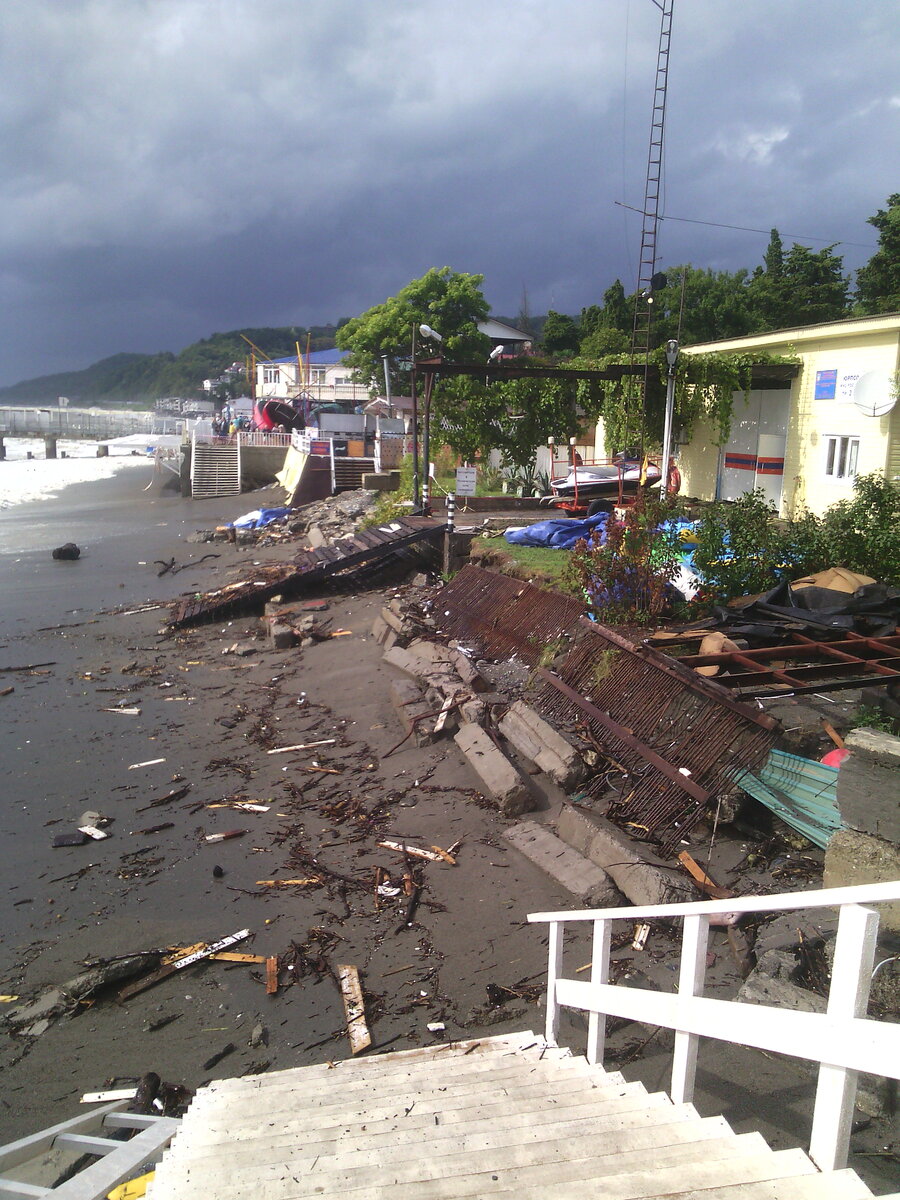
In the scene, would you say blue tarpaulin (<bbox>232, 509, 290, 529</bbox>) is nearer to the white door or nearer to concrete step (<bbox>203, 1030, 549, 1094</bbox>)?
the white door

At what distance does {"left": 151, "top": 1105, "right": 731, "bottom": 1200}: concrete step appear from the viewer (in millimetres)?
2369

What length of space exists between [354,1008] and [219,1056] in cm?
86

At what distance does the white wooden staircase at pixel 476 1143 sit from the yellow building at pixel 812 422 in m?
11.1

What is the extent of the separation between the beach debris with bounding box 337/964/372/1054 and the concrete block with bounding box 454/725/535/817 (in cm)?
237

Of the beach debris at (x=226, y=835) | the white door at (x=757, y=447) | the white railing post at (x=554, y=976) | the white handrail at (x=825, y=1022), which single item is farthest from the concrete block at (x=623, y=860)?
the white door at (x=757, y=447)

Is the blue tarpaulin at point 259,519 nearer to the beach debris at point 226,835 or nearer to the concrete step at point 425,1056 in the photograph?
the beach debris at point 226,835

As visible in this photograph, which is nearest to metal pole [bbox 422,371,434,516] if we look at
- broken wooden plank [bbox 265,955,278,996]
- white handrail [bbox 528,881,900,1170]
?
broken wooden plank [bbox 265,955,278,996]

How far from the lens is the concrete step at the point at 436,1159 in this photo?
2.37 meters

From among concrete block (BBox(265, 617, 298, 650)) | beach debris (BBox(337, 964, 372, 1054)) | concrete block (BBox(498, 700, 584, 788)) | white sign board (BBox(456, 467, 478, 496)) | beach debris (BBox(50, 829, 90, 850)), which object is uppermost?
white sign board (BBox(456, 467, 478, 496))

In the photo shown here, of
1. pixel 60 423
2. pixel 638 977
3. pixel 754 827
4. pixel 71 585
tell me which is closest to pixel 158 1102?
pixel 638 977

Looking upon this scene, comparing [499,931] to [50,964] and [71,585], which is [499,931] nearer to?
[50,964]

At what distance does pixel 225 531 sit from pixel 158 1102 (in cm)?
2387

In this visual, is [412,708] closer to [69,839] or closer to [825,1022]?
[69,839]

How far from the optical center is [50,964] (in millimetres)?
6301
